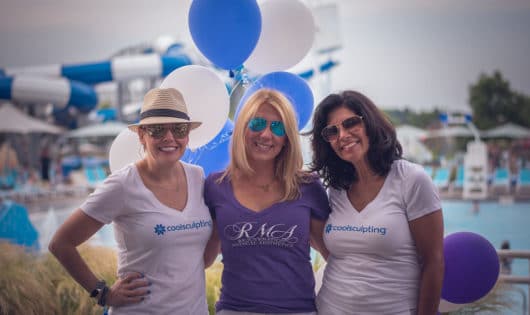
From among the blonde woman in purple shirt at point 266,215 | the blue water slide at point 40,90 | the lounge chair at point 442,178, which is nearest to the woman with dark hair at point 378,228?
the blonde woman in purple shirt at point 266,215

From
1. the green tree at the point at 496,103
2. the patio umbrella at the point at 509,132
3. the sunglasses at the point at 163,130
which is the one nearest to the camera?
the sunglasses at the point at 163,130

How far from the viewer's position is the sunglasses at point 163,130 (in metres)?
1.77

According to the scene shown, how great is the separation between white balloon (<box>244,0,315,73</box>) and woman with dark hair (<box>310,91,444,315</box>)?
1057mm

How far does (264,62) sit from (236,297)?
156 centimetres

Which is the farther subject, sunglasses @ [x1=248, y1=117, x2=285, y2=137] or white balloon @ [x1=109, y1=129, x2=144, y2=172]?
white balloon @ [x1=109, y1=129, x2=144, y2=172]

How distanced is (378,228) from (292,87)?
124 cm

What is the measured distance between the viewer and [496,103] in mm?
20094

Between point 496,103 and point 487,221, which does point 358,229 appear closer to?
point 487,221

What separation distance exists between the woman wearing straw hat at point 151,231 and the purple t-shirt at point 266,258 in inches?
3.9

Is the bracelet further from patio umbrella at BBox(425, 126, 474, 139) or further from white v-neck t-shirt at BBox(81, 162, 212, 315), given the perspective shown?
patio umbrella at BBox(425, 126, 474, 139)

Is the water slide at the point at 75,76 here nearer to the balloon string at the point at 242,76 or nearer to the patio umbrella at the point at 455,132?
the balloon string at the point at 242,76

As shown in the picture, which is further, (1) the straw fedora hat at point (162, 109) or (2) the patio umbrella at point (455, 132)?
(2) the patio umbrella at point (455, 132)

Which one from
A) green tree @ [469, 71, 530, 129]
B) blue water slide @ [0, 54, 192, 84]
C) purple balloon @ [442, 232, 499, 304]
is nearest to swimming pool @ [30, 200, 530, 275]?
blue water slide @ [0, 54, 192, 84]

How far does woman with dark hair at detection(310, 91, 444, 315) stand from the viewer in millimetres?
1682
